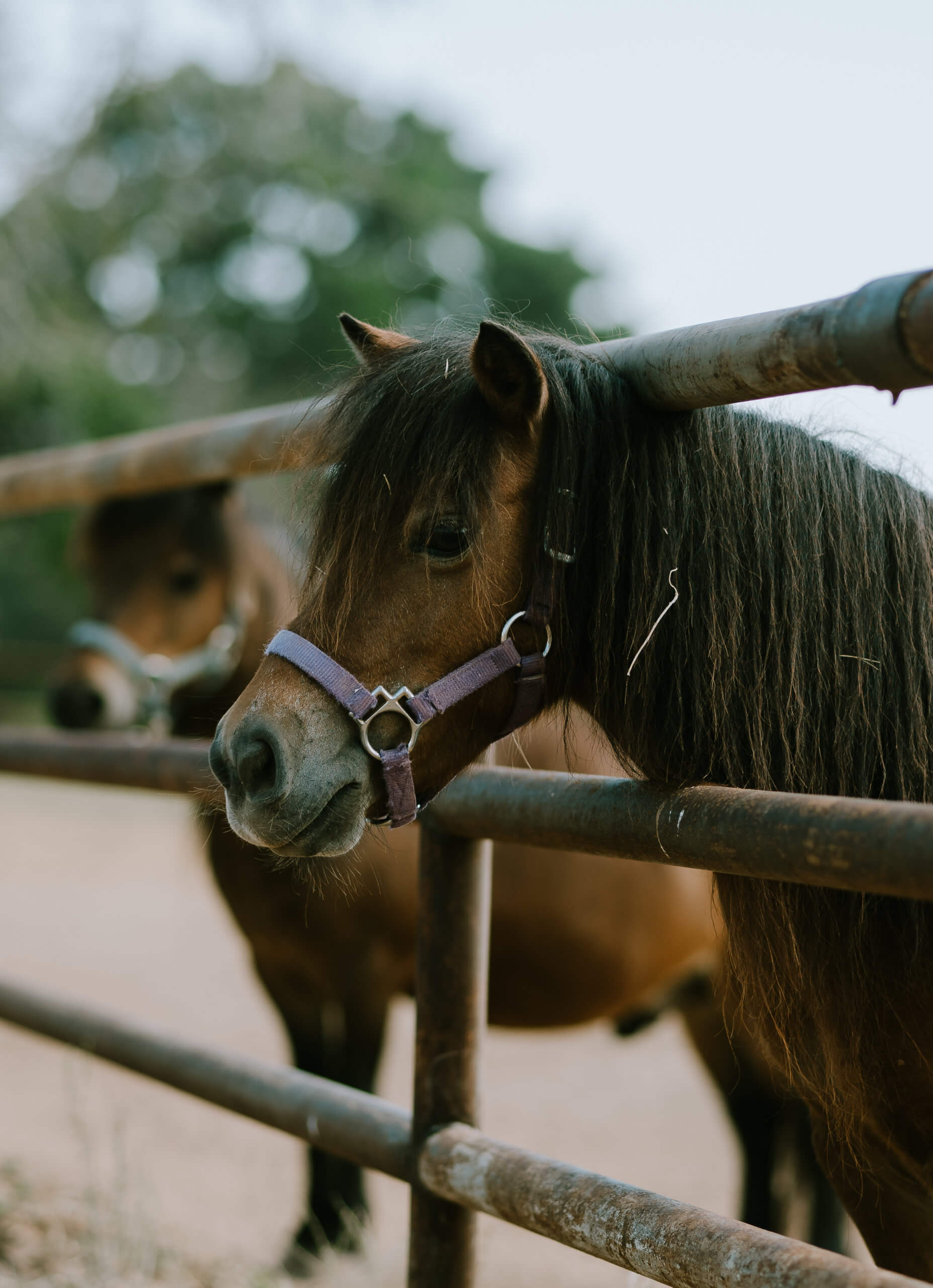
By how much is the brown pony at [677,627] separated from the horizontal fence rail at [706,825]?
85 mm

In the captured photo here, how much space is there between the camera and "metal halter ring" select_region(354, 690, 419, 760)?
51.1 inches

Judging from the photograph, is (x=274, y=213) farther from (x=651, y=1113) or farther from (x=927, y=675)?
(x=927, y=675)

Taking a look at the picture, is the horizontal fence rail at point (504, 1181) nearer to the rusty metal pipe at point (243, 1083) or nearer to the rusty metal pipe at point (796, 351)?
the rusty metal pipe at point (243, 1083)

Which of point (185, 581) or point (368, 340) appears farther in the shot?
point (185, 581)

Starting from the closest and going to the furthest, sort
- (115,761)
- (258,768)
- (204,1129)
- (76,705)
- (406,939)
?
1. (258,768)
2. (115,761)
3. (406,939)
4. (76,705)
5. (204,1129)

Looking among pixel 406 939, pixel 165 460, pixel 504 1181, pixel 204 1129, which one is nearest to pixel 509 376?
pixel 504 1181

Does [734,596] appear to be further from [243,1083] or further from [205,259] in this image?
[205,259]

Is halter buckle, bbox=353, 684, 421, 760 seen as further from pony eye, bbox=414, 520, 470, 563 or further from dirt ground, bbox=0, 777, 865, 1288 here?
dirt ground, bbox=0, 777, 865, 1288

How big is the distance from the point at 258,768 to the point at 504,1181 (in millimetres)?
623

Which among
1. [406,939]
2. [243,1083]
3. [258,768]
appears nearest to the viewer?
[258,768]

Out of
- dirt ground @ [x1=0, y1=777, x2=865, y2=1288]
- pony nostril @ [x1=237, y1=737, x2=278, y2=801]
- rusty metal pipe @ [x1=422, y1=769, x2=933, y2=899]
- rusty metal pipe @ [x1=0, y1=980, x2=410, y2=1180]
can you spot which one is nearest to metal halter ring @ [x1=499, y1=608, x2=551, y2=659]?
rusty metal pipe @ [x1=422, y1=769, x2=933, y2=899]

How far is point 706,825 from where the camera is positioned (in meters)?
1.20

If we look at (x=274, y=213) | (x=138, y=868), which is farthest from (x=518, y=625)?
(x=274, y=213)

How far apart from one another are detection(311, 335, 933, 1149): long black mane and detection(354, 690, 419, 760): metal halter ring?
12cm
